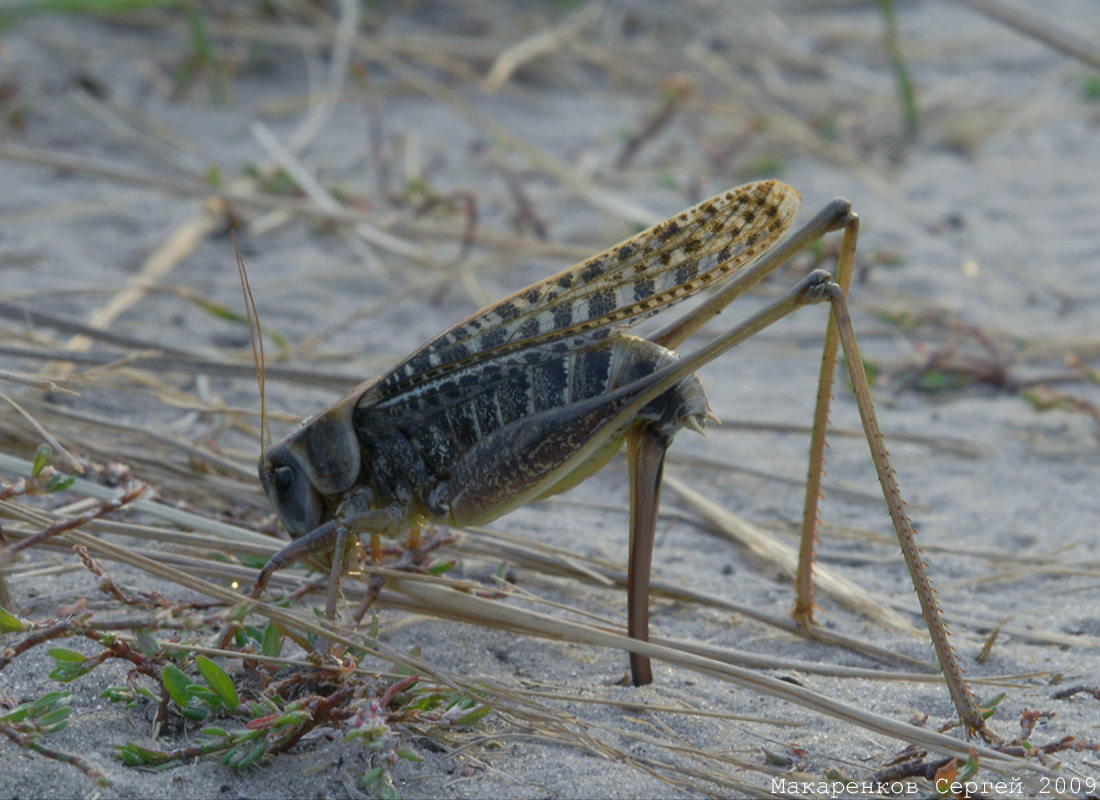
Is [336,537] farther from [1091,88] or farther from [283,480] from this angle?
[1091,88]

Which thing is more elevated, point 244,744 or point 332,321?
point 332,321

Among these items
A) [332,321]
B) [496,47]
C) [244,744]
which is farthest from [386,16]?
[244,744]

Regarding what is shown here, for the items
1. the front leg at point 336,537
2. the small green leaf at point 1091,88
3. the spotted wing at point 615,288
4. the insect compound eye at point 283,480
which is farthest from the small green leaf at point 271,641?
the small green leaf at point 1091,88

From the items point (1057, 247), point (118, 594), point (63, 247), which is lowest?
point (118, 594)

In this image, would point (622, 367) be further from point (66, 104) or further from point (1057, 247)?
point (66, 104)

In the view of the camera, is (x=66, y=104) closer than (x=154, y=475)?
No

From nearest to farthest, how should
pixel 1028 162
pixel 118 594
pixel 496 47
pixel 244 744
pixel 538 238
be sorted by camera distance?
pixel 244 744 < pixel 118 594 < pixel 538 238 < pixel 1028 162 < pixel 496 47

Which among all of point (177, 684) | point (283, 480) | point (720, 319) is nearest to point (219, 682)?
point (177, 684)
